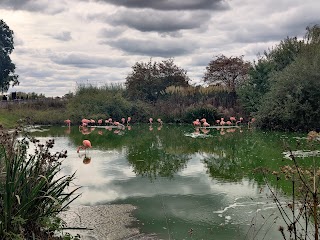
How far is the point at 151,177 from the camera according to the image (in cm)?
959

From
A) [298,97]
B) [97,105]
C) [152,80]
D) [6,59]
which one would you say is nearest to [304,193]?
[298,97]

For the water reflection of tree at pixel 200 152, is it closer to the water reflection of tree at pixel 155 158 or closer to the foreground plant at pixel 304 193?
the water reflection of tree at pixel 155 158

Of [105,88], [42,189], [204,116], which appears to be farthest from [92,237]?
[105,88]

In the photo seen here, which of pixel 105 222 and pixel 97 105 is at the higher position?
pixel 97 105

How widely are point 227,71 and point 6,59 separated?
69.3ft

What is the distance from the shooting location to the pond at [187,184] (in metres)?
5.97

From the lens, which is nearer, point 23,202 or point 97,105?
point 23,202

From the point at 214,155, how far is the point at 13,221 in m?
9.67

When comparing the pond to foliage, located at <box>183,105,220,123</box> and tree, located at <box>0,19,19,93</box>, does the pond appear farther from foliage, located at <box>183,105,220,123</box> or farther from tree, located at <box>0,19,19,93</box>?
tree, located at <box>0,19,19,93</box>

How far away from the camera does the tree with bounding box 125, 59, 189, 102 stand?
3341cm

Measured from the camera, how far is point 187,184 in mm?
8703

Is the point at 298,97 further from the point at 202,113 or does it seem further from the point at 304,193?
the point at 304,193

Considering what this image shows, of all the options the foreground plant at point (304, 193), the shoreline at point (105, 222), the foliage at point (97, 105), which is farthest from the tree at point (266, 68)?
the foreground plant at point (304, 193)

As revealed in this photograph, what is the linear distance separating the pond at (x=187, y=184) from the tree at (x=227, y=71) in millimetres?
21552
